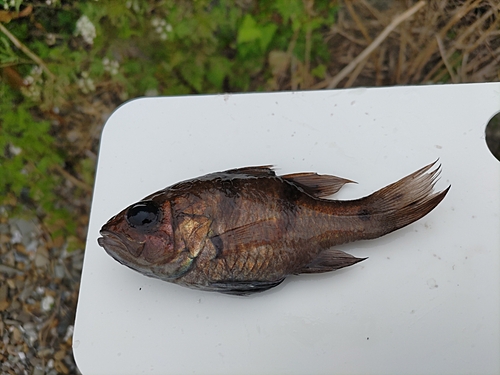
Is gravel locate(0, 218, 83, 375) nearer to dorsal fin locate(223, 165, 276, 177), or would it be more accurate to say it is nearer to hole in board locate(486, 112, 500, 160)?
dorsal fin locate(223, 165, 276, 177)

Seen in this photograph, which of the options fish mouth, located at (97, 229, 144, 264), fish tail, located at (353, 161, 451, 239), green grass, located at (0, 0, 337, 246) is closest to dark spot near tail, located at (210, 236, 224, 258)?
fish mouth, located at (97, 229, 144, 264)

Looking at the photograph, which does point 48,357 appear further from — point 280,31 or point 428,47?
point 428,47

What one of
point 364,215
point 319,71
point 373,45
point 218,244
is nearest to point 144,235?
point 218,244

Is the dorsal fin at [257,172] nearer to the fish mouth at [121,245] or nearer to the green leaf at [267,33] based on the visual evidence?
the fish mouth at [121,245]

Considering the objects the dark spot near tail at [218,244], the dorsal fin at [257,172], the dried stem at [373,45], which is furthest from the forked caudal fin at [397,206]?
the dried stem at [373,45]

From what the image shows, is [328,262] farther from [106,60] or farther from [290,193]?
[106,60]

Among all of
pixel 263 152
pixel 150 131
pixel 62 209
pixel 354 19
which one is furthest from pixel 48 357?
pixel 354 19

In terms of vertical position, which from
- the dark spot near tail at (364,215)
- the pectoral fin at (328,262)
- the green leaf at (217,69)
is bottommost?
the green leaf at (217,69)
